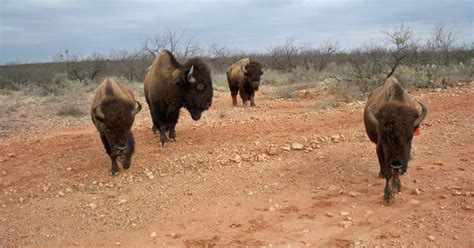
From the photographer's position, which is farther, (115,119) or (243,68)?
(243,68)

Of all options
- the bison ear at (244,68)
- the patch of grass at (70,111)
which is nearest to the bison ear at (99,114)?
the patch of grass at (70,111)

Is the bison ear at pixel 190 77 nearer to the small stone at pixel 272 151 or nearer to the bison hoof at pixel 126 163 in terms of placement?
the small stone at pixel 272 151

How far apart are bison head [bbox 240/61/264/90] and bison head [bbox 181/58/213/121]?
7.06 meters

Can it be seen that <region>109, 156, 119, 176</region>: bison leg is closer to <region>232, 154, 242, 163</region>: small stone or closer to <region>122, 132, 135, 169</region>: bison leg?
<region>122, 132, 135, 169</region>: bison leg

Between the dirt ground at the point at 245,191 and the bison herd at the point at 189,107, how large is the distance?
0.62 metres

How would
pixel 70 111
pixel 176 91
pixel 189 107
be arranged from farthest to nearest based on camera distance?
pixel 70 111 → pixel 189 107 → pixel 176 91

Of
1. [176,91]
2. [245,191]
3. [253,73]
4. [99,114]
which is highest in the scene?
[253,73]

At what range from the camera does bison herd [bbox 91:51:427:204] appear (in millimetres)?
6539

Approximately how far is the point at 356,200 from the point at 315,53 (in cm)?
4586

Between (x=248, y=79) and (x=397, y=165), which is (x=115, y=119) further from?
(x=248, y=79)

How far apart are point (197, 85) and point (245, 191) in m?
3.57

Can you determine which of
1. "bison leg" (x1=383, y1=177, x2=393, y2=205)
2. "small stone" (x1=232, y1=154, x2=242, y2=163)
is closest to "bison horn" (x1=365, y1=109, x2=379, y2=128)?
"bison leg" (x1=383, y1=177, x2=393, y2=205)

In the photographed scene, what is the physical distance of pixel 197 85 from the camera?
1037 cm

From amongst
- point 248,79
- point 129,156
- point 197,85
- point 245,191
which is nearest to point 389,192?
point 245,191
